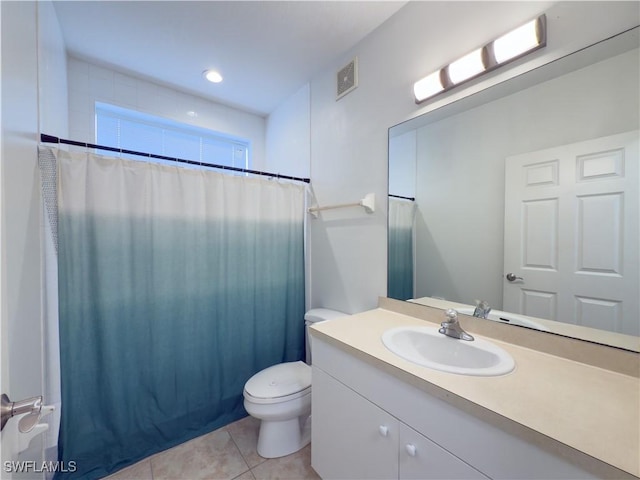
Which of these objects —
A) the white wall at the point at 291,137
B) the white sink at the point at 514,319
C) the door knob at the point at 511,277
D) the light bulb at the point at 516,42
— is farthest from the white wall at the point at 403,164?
the white wall at the point at 291,137

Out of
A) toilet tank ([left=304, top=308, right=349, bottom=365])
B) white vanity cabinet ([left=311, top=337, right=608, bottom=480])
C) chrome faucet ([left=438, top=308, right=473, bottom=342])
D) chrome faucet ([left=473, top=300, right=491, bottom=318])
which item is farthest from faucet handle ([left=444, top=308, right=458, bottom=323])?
toilet tank ([left=304, top=308, right=349, bottom=365])

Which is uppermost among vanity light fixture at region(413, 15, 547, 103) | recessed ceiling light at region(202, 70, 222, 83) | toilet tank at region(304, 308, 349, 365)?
recessed ceiling light at region(202, 70, 222, 83)

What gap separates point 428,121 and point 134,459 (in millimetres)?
2478

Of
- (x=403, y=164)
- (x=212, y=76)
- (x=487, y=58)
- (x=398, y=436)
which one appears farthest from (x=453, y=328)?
(x=212, y=76)

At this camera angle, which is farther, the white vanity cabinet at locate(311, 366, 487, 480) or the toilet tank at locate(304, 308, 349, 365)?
the toilet tank at locate(304, 308, 349, 365)

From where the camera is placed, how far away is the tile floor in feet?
4.42

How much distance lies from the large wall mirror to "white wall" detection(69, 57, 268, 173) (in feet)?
5.81

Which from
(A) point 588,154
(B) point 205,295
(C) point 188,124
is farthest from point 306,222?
(A) point 588,154

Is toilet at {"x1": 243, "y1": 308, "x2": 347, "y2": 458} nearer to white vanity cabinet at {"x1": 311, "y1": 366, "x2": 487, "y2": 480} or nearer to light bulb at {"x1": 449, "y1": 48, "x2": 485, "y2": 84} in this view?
white vanity cabinet at {"x1": 311, "y1": 366, "x2": 487, "y2": 480}

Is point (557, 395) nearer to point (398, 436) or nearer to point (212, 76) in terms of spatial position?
point (398, 436)

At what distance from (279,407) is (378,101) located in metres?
1.89

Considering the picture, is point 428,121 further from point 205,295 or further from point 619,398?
point 205,295

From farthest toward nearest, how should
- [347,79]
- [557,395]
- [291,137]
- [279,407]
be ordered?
[291,137]
[347,79]
[279,407]
[557,395]

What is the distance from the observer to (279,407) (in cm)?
139
